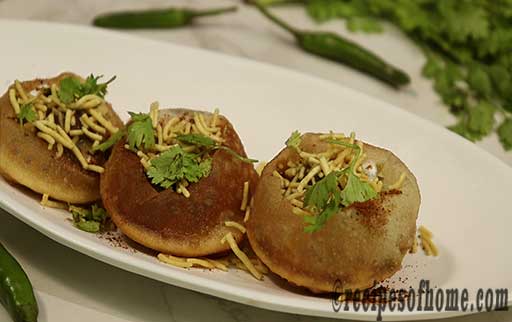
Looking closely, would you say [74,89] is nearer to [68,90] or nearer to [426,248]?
[68,90]

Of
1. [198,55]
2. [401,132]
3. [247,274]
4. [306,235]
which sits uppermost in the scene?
[198,55]

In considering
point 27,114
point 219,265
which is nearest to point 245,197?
point 219,265

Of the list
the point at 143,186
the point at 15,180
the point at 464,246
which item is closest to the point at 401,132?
the point at 464,246

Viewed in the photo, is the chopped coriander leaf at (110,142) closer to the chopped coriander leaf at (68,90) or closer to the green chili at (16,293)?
the chopped coriander leaf at (68,90)

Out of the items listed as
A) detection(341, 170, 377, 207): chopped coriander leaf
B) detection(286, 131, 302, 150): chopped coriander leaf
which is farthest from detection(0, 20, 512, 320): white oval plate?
detection(286, 131, 302, 150): chopped coriander leaf

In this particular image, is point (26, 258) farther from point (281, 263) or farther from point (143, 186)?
point (281, 263)

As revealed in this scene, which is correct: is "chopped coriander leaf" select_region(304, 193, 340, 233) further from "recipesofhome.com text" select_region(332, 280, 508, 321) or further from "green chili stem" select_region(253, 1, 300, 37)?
"green chili stem" select_region(253, 1, 300, 37)
